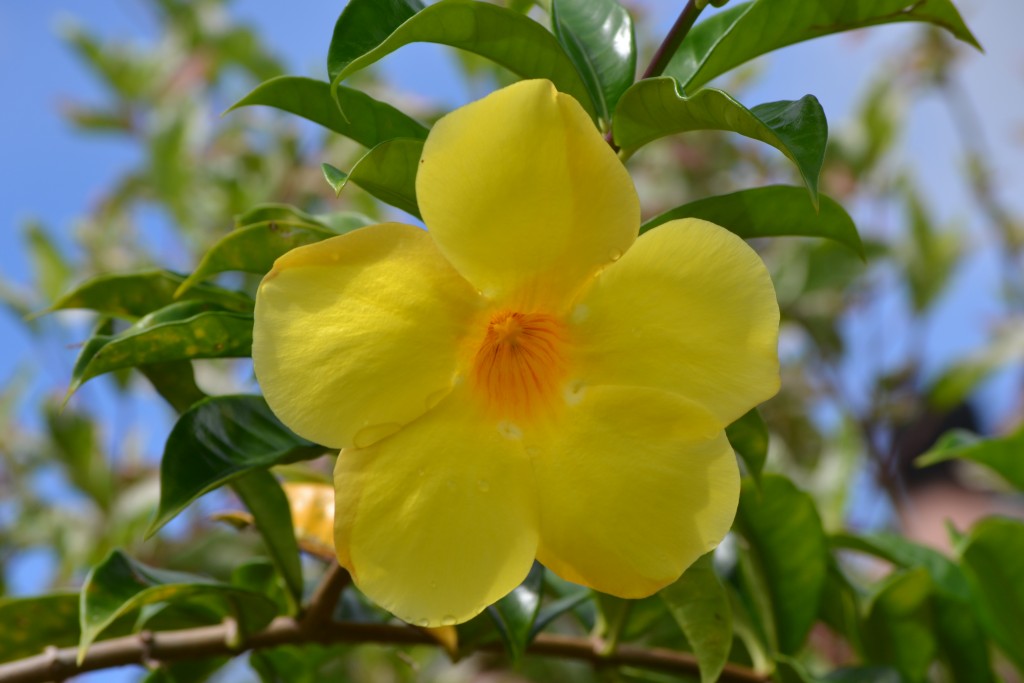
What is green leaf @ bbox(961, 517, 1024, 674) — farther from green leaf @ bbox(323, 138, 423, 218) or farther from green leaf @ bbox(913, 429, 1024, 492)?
green leaf @ bbox(323, 138, 423, 218)

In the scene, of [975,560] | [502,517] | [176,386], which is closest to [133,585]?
[176,386]

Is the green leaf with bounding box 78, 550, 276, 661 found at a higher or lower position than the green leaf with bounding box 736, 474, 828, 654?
higher

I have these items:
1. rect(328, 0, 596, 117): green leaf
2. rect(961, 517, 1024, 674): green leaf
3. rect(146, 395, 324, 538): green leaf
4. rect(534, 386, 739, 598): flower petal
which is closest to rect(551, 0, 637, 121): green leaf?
rect(328, 0, 596, 117): green leaf

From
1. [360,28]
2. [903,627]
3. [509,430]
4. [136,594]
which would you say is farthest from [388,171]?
[903,627]

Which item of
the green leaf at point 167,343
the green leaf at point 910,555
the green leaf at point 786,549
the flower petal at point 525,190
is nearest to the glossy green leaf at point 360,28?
the flower petal at point 525,190

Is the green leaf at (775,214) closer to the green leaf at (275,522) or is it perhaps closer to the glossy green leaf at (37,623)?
the green leaf at (275,522)

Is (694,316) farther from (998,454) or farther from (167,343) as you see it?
(998,454)

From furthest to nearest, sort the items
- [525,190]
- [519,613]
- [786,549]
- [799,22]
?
[786,549] → [519,613] → [799,22] → [525,190]
